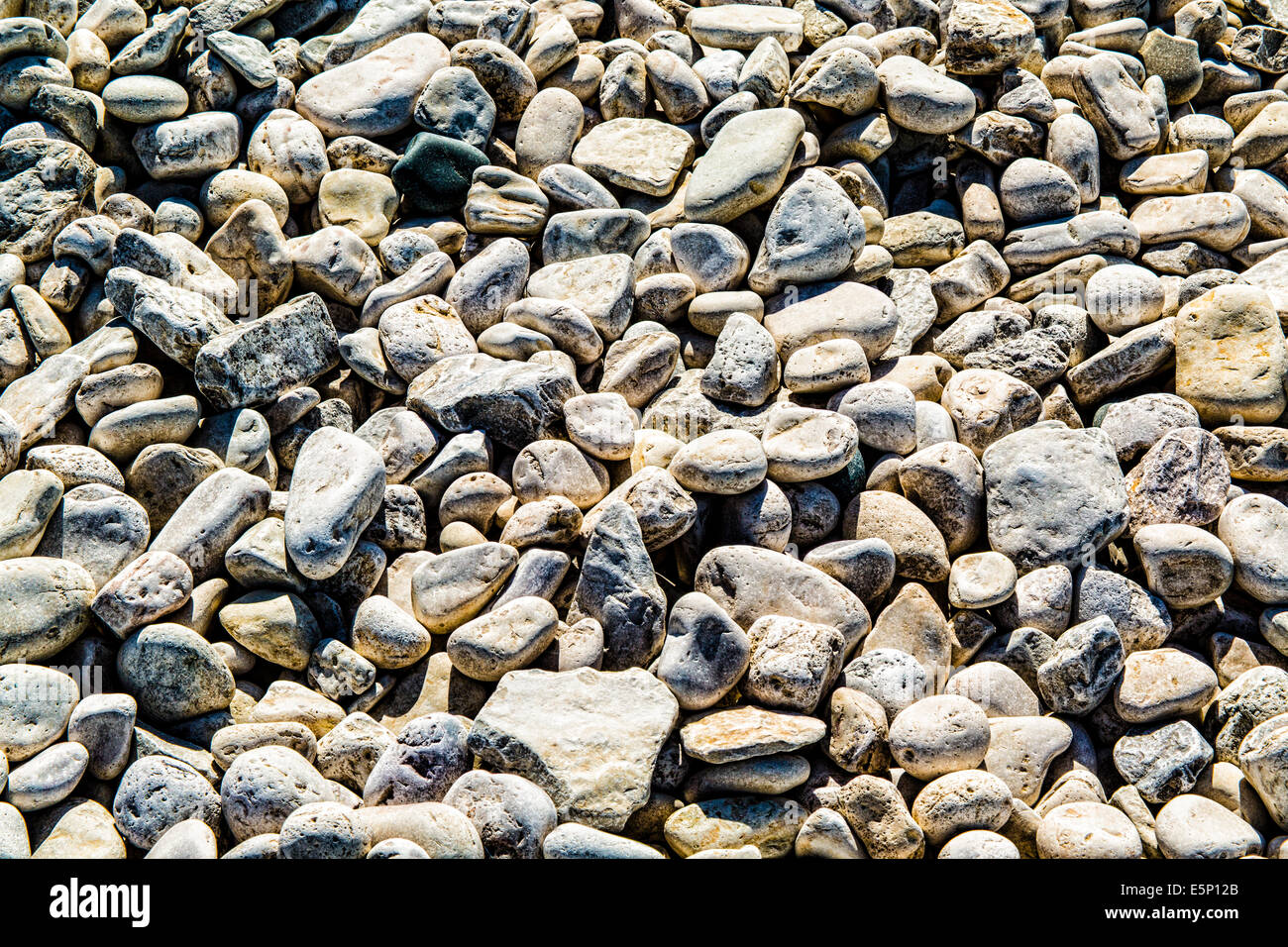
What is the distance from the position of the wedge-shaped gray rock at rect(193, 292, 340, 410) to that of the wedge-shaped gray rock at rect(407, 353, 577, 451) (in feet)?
1.41

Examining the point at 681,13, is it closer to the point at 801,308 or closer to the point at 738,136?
the point at 738,136

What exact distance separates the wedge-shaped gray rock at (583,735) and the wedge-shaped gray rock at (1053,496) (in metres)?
1.39

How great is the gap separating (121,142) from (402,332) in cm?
170

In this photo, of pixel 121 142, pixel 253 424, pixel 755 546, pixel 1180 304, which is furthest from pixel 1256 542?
pixel 121 142

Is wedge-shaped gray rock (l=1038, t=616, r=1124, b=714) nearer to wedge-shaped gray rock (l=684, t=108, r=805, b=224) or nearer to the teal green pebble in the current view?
wedge-shaped gray rock (l=684, t=108, r=805, b=224)

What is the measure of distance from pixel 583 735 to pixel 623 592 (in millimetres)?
489

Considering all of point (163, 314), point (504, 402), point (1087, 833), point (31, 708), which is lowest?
point (31, 708)

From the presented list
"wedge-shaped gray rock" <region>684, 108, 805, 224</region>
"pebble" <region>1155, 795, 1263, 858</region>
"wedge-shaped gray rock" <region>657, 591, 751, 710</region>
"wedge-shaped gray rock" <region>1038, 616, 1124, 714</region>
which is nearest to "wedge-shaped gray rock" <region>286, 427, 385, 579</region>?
"wedge-shaped gray rock" <region>657, 591, 751, 710</region>

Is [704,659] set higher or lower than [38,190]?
lower

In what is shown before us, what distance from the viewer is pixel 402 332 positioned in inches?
166

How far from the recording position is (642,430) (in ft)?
13.4

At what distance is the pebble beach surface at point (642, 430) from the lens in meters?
3.17

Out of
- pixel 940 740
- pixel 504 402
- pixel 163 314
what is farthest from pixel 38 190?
pixel 940 740

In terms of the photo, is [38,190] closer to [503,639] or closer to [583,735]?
[503,639]
